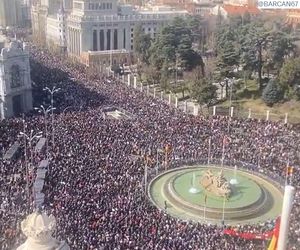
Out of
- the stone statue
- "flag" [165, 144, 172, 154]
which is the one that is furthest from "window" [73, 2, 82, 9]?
the stone statue

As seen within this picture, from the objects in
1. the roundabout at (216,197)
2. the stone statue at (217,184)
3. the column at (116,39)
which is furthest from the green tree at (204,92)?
the column at (116,39)

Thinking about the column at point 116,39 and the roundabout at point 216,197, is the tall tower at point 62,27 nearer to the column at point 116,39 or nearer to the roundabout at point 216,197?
the column at point 116,39

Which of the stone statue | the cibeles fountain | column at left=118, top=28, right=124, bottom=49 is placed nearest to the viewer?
the cibeles fountain

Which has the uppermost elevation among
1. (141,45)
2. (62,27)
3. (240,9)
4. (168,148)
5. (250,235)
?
(240,9)

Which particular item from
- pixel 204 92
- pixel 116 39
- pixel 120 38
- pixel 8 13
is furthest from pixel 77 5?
pixel 8 13

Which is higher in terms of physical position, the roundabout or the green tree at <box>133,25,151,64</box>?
the green tree at <box>133,25,151,64</box>

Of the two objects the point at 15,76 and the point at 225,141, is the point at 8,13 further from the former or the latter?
the point at 225,141

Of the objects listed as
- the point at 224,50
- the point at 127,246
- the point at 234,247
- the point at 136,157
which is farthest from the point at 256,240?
the point at 224,50

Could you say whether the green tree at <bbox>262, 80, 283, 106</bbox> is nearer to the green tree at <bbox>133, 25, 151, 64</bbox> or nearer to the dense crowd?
the dense crowd
